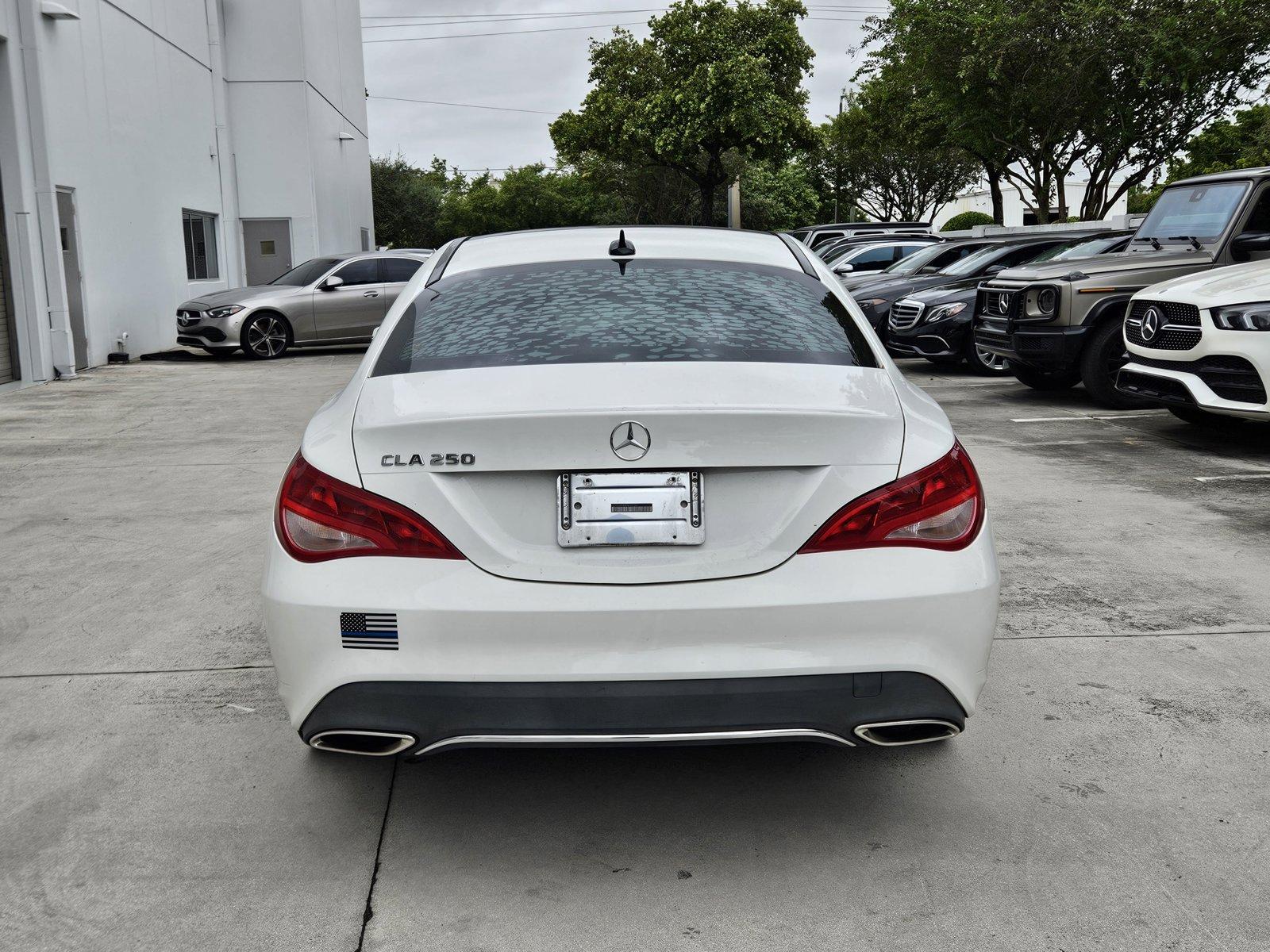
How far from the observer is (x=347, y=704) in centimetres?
290

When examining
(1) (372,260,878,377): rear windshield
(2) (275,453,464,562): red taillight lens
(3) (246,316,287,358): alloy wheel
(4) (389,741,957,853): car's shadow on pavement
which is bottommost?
(4) (389,741,957,853): car's shadow on pavement

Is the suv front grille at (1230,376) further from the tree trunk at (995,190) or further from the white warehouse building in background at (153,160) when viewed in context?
the tree trunk at (995,190)

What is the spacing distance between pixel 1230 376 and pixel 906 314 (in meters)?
6.56

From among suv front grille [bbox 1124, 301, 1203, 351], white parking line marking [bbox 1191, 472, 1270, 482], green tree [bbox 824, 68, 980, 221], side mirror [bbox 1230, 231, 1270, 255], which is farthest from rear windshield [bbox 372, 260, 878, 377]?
green tree [bbox 824, 68, 980, 221]

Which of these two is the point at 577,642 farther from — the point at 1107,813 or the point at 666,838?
the point at 1107,813

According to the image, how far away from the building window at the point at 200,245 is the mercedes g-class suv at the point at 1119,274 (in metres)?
15.3

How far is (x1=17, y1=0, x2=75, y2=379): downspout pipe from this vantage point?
1523 cm

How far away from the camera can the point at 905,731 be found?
2.99 metres

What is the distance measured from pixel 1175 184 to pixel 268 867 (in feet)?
36.8

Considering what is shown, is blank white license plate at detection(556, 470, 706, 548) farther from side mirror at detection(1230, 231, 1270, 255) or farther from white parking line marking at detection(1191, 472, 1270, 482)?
side mirror at detection(1230, 231, 1270, 255)

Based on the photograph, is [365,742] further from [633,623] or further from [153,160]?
[153,160]

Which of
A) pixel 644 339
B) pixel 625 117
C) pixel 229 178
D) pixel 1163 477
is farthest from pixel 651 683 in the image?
pixel 625 117

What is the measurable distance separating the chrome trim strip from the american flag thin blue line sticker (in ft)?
0.85

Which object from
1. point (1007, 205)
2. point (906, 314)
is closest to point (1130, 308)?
point (906, 314)
